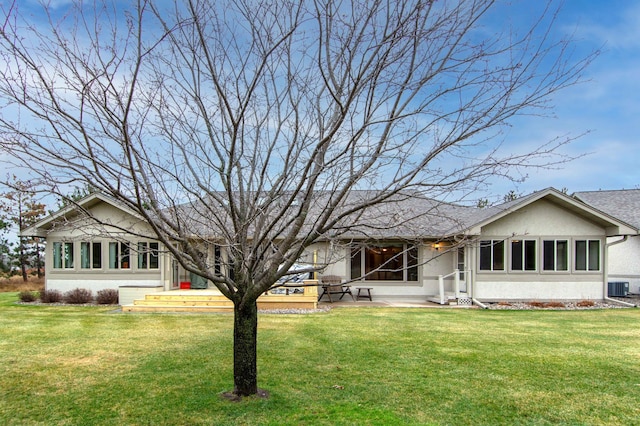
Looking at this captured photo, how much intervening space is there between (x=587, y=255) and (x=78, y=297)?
60.8ft

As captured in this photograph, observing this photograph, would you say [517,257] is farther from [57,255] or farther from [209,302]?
[57,255]

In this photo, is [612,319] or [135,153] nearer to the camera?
[135,153]

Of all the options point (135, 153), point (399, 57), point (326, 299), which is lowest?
point (326, 299)

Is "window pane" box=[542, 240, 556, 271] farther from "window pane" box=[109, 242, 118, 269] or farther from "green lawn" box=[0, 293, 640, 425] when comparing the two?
"window pane" box=[109, 242, 118, 269]

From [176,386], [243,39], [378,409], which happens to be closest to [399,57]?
[243,39]

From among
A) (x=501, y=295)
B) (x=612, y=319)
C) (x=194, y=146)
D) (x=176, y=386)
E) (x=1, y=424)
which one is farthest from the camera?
(x=501, y=295)

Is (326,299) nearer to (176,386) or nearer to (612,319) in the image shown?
(612,319)

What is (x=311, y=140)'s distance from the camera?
17.6 ft

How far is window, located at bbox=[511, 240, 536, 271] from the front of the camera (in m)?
16.3

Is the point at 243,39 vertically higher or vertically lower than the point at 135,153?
higher

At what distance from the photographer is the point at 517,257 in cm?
1638

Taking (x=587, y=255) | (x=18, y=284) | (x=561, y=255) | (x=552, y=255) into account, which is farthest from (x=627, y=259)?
(x=18, y=284)

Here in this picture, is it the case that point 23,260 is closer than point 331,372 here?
No

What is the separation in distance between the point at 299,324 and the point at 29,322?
716 centimetres
